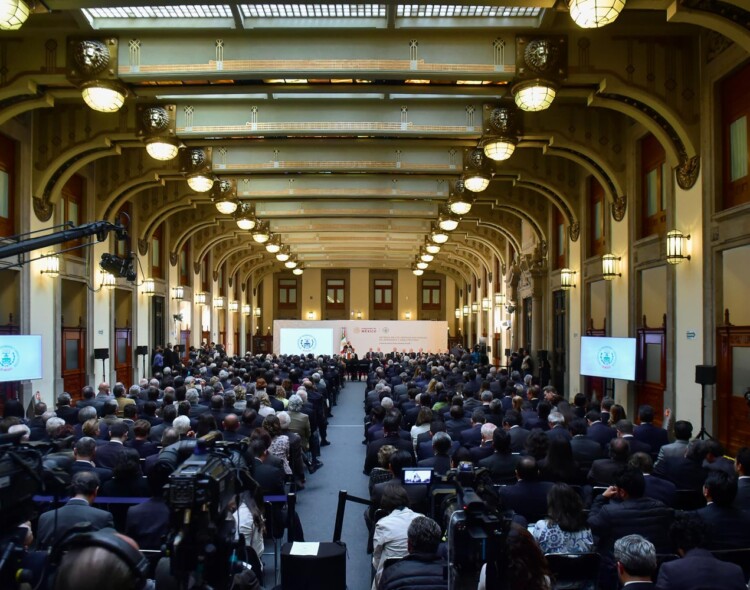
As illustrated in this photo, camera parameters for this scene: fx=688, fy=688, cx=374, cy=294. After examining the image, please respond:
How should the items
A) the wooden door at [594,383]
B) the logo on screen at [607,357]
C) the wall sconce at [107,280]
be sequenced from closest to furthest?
the logo on screen at [607,357] → the wooden door at [594,383] → the wall sconce at [107,280]

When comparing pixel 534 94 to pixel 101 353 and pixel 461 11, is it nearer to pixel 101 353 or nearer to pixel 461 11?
pixel 461 11

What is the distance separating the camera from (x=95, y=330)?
50.1ft

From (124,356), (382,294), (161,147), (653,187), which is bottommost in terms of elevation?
(124,356)

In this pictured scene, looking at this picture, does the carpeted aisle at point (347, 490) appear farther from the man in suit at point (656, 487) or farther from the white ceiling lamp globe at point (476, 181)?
the white ceiling lamp globe at point (476, 181)

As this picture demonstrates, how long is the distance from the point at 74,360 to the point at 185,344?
857cm

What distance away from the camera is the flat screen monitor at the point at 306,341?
89.5 feet

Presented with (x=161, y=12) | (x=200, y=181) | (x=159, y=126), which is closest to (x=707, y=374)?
(x=161, y=12)

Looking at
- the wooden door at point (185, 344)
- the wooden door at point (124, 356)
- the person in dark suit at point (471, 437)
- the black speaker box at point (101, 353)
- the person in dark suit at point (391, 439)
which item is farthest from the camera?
the wooden door at point (185, 344)

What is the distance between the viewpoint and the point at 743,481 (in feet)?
16.0

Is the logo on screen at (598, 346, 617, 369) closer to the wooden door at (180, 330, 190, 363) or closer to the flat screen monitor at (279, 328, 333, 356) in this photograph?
the wooden door at (180, 330, 190, 363)

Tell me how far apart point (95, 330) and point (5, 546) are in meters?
13.5

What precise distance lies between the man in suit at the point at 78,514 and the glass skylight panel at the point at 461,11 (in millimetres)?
7021

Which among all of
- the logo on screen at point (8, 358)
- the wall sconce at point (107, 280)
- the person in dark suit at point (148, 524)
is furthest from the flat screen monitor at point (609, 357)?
the wall sconce at point (107, 280)

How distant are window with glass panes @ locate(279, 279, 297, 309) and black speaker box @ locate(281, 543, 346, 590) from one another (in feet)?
125
